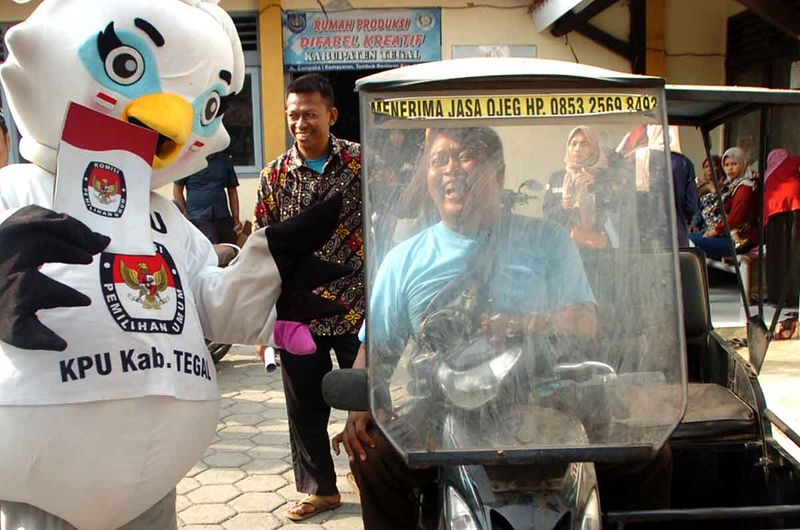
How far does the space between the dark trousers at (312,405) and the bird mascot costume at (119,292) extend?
3.38ft

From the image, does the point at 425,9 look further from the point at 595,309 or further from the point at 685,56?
the point at 595,309

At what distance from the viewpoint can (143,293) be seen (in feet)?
6.47

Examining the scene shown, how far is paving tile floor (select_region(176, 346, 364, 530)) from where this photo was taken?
3.47 meters

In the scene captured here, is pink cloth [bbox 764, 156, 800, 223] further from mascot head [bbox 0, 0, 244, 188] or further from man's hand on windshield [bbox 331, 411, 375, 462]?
mascot head [bbox 0, 0, 244, 188]

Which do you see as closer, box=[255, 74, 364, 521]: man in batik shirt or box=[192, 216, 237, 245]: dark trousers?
box=[255, 74, 364, 521]: man in batik shirt

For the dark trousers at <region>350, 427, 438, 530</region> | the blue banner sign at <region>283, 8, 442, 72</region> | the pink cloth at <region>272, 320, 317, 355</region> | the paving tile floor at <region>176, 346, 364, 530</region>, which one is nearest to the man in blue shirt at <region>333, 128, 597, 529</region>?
the pink cloth at <region>272, 320, 317, 355</region>

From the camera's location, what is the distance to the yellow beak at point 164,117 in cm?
203

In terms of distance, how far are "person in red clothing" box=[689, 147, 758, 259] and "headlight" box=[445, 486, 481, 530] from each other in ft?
16.5

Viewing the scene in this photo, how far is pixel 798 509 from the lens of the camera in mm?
1867

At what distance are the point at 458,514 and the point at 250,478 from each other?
2343mm

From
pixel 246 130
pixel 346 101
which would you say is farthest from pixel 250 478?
pixel 346 101

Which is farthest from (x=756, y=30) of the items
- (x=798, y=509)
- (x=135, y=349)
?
(x=135, y=349)

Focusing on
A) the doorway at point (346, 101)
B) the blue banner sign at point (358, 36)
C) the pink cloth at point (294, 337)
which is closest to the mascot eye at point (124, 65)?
the pink cloth at point (294, 337)

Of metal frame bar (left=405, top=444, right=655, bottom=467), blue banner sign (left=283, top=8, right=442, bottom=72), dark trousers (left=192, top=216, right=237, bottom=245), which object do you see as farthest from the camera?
blue banner sign (left=283, top=8, right=442, bottom=72)
